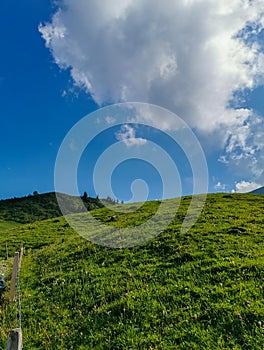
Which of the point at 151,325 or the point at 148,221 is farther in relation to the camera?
the point at 148,221

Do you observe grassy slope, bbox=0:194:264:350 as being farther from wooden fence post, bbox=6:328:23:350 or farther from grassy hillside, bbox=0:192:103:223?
grassy hillside, bbox=0:192:103:223

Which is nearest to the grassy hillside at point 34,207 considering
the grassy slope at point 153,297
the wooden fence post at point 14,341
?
the grassy slope at point 153,297

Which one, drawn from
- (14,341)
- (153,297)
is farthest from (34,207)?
(14,341)

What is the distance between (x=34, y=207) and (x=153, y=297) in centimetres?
13587

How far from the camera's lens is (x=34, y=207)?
138 metres

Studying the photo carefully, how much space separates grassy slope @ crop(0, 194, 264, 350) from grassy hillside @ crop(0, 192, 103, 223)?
314 feet

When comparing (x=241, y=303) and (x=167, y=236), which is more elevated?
(x=167, y=236)

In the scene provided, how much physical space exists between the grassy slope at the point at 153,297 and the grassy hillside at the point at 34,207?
95.9 metres

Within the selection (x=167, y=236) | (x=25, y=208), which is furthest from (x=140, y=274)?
(x=25, y=208)

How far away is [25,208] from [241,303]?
13317 cm

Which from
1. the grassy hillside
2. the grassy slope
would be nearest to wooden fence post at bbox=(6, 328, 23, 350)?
the grassy slope

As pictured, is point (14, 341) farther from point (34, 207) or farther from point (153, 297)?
point (34, 207)

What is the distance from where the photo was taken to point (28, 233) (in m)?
40.9

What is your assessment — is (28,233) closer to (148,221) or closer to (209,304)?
(148,221)
